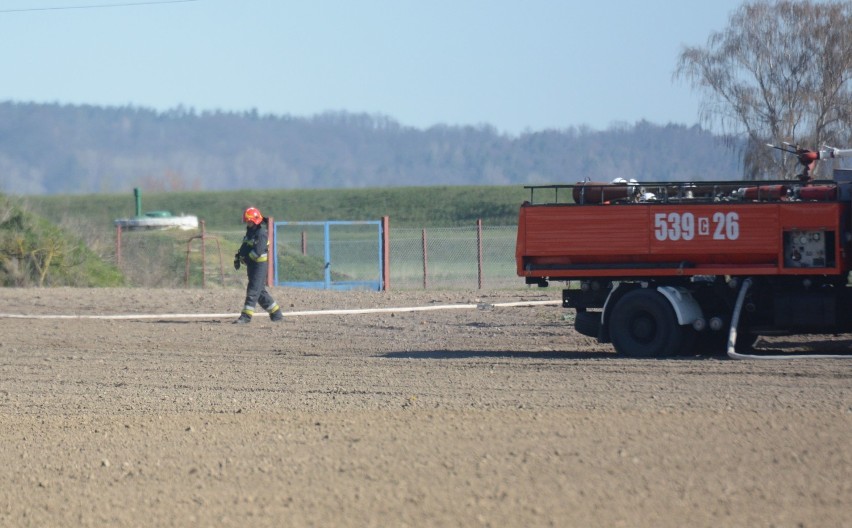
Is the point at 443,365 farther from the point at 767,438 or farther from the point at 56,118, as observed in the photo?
the point at 56,118

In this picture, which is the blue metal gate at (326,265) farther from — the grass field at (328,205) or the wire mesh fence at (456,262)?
the grass field at (328,205)

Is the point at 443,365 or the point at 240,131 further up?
the point at 240,131

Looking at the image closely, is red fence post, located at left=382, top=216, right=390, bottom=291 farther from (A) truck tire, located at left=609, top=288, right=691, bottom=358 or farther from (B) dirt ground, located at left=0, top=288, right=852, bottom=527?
(A) truck tire, located at left=609, top=288, right=691, bottom=358

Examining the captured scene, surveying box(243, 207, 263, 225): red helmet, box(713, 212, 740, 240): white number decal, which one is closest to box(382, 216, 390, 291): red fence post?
box(243, 207, 263, 225): red helmet

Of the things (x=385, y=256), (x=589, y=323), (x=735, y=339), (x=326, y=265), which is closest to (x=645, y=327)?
(x=589, y=323)

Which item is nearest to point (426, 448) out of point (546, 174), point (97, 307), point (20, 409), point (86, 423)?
point (86, 423)

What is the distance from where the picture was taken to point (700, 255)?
1434 centimetres

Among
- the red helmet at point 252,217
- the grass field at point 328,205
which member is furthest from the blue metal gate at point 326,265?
the grass field at point 328,205

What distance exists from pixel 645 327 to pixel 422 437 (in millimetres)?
6187

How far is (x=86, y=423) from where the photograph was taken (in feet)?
34.3

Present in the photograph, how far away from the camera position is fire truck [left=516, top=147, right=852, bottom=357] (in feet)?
46.1

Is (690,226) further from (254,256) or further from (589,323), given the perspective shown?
(254,256)

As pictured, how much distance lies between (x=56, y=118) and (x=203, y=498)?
519 ft

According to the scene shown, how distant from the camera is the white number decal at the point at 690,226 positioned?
1416cm
